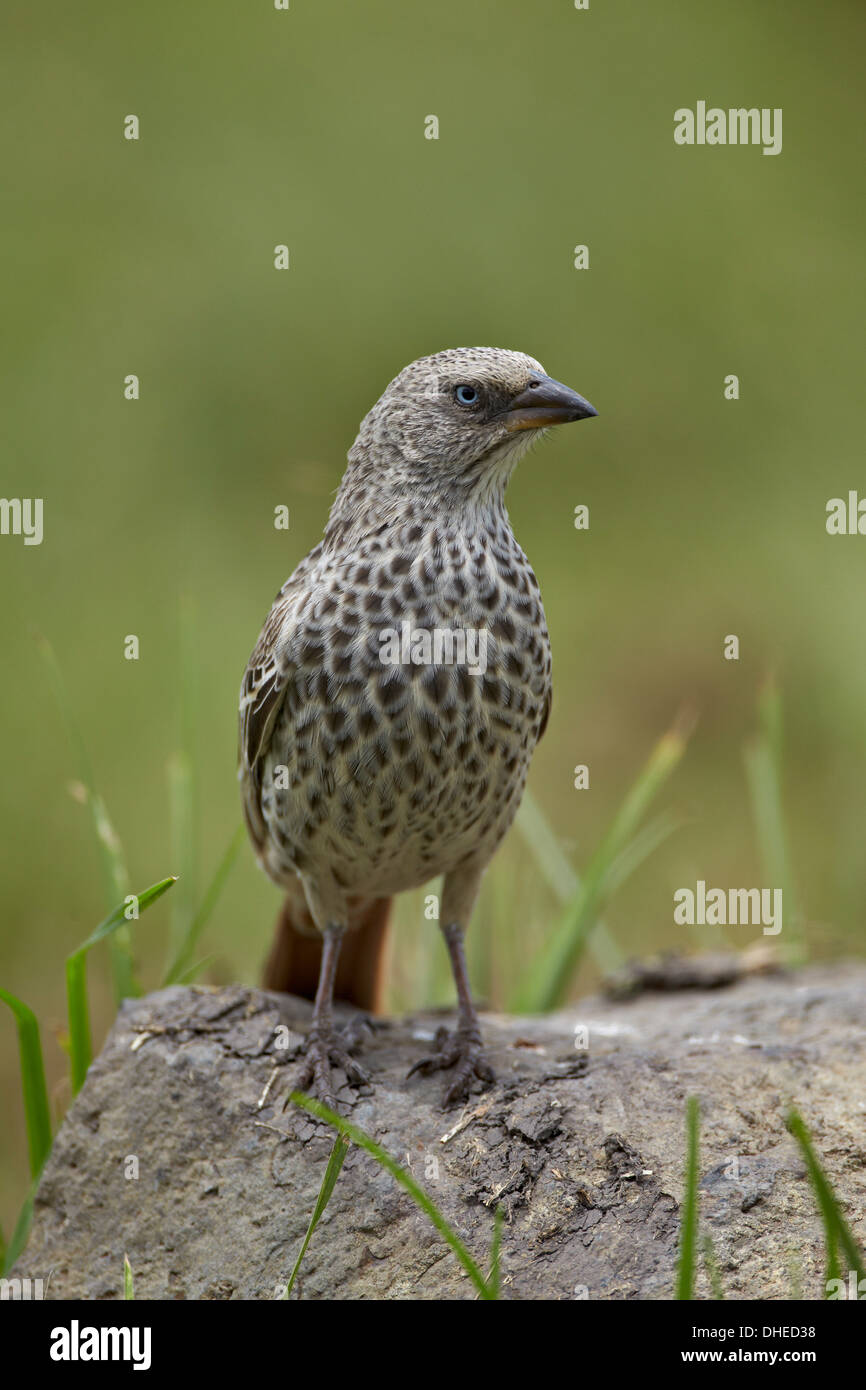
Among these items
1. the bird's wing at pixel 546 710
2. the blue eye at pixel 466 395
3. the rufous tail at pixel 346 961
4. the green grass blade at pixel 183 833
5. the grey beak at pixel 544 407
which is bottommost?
the rufous tail at pixel 346 961

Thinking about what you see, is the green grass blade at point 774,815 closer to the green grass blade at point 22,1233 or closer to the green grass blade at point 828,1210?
the green grass blade at point 828,1210

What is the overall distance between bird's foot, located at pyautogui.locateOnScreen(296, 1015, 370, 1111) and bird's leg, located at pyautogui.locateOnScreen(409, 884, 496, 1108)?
0.17 metres

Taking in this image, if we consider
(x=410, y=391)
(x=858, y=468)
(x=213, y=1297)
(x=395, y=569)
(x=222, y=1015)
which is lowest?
(x=213, y=1297)

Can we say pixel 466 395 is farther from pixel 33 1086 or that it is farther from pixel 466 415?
pixel 33 1086

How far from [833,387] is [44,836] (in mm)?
4950

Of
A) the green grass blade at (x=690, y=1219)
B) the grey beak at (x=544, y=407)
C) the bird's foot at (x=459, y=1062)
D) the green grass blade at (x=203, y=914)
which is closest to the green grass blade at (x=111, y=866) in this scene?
the green grass blade at (x=203, y=914)

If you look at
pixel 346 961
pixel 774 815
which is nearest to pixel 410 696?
pixel 346 961

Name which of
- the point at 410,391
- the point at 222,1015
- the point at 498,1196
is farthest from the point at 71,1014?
the point at 410,391

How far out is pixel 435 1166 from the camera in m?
3.24

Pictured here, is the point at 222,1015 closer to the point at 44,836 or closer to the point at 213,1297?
the point at 213,1297

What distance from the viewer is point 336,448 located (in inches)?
299

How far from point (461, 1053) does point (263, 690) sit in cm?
105

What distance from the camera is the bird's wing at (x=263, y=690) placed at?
12.3ft

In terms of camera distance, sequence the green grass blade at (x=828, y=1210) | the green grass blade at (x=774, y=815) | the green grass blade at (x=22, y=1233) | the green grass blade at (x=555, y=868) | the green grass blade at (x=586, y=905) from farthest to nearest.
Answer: the green grass blade at (x=555, y=868)
the green grass blade at (x=774, y=815)
the green grass blade at (x=586, y=905)
the green grass blade at (x=22, y=1233)
the green grass blade at (x=828, y=1210)
